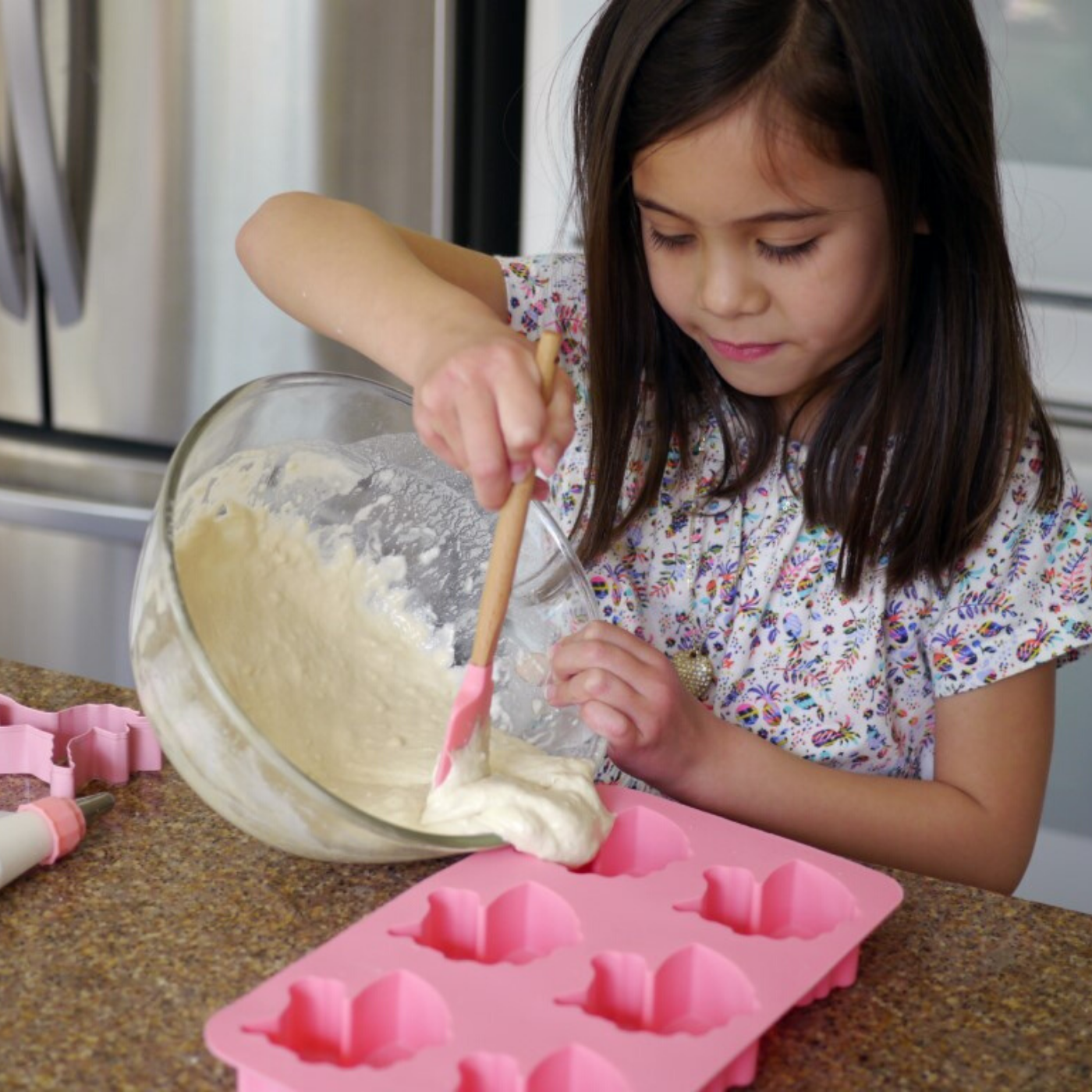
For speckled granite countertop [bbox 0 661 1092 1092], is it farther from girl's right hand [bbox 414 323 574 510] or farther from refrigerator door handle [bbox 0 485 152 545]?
→ refrigerator door handle [bbox 0 485 152 545]

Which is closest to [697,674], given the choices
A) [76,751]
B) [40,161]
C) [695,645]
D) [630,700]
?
[695,645]

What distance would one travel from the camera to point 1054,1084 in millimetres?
649

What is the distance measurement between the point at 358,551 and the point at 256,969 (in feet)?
0.97

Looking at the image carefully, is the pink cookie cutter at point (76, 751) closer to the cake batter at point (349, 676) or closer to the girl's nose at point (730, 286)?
the cake batter at point (349, 676)

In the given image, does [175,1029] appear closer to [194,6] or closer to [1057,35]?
[1057,35]

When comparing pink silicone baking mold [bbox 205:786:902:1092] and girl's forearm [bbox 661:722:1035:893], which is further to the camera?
girl's forearm [bbox 661:722:1035:893]

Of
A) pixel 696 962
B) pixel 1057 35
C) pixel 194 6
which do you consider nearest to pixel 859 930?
pixel 696 962

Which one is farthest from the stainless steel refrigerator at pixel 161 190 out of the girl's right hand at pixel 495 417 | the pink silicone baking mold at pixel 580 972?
the pink silicone baking mold at pixel 580 972

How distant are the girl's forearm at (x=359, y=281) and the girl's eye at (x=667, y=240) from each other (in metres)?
0.13

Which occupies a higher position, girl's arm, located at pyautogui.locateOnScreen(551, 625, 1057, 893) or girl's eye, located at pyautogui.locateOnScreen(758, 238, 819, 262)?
girl's eye, located at pyautogui.locateOnScreen(758, 238, 819, 262)

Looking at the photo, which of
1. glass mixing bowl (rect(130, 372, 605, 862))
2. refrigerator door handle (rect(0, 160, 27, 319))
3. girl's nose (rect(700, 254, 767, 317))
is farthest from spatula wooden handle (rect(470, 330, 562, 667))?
refrigerator door handle (rect(0, 160, 27, 319))

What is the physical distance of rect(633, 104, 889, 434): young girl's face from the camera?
927 millimetres

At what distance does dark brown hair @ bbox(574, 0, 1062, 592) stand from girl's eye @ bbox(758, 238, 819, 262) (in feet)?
0.18

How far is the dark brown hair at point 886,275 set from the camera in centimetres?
93
